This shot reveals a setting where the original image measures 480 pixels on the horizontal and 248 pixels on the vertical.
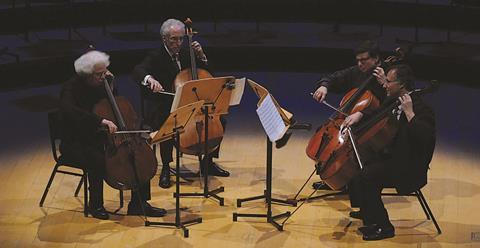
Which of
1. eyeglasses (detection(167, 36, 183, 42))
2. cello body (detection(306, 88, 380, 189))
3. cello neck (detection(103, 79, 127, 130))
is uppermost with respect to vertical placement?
eyeglasses (detection(167, 36, 183, 42))

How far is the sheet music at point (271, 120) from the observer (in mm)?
5129

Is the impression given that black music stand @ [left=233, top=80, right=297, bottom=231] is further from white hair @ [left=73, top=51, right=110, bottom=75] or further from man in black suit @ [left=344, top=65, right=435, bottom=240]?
white hair @ [left=73, top=51, right=110, bottom=75]

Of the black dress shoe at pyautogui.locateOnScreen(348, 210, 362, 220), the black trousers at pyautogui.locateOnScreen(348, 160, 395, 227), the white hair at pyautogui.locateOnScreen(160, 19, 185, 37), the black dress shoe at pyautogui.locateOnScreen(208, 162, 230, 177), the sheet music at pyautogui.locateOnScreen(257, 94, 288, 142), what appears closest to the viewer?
the sheet music at pyautogui.locateOnScreen(257, 94, 288, 142)

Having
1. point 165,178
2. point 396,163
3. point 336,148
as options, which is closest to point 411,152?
point 396,163

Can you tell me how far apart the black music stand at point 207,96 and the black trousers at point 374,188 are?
3.50ft

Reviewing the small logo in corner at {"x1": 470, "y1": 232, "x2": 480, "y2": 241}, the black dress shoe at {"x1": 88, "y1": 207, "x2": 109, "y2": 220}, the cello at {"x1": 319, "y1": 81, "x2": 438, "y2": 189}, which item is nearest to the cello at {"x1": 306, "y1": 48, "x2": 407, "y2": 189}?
the cello at {"x1": 319, "y1": 81, "x2": 438, "y2": 189}

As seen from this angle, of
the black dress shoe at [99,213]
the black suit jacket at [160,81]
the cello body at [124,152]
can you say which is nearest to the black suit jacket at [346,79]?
the black suit jacket at [160,81]

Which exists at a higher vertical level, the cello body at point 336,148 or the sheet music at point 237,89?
the sheet music at point 237,89

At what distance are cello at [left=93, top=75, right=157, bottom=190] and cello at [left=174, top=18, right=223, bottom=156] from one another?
0.50 m

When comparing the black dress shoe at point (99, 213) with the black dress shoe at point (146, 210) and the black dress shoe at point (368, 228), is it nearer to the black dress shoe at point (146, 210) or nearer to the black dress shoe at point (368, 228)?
the black dress shoe at point (146, 210)

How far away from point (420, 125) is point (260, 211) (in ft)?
4.37

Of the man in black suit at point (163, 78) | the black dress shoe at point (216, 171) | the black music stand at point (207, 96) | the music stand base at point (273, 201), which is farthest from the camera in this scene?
the black dress shoe at point (216, 171)

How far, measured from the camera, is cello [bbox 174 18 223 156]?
6.09m

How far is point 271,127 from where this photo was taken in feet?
16.9
